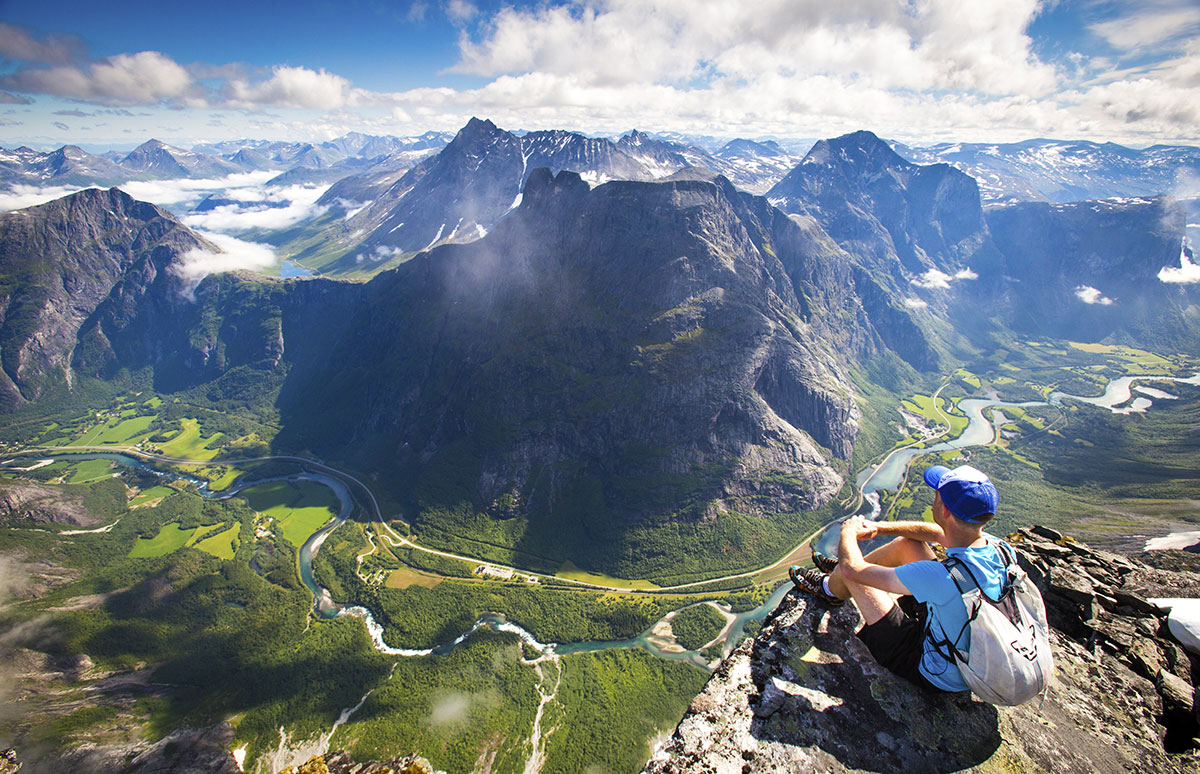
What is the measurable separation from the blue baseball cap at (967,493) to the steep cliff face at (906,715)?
3.90 m

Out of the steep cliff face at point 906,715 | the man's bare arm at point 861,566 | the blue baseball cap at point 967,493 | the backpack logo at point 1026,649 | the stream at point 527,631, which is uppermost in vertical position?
the blue baseball cap at point 967,493

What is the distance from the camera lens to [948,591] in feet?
28.0

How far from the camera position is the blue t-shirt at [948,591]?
8352 millimetres

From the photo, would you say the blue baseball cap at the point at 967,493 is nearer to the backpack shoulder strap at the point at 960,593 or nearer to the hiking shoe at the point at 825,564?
the backpack shoulder strap at the point at 960,593

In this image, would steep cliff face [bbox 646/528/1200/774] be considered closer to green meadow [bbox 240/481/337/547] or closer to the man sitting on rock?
the man sitting on rock

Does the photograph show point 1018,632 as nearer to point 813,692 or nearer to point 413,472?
point 813,692

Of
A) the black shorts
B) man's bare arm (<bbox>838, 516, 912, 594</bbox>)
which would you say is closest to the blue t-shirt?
man's bare arm (<bbox>838, 516, 912, 594</bbox>)

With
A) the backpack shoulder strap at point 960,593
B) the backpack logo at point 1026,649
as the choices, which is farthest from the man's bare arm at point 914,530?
the backpack logo at point 1026,649

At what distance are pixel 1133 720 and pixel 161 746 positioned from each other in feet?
400

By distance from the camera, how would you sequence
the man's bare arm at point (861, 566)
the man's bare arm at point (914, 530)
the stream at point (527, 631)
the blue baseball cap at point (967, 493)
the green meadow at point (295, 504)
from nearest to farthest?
the blue baseball cap at point (967, 493) < the man's bare arm at point (861, 566) < the man's bare arm at point (914, 530) < the stream at point (527, 631) < the green meadow at point (295, 504)

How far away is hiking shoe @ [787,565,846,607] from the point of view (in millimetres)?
11375

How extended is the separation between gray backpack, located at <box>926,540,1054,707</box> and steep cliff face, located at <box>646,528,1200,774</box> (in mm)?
1298

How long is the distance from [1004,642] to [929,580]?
130cm

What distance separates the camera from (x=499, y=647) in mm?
103062
